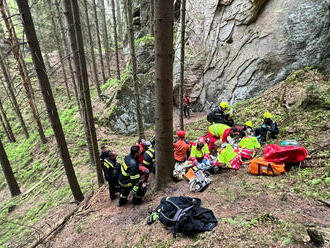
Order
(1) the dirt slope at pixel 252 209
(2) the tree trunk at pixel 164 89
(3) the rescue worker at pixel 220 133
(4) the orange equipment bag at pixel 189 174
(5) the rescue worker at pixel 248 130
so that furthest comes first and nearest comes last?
1. (5) the rescue worker at pixel 248 130
2. (3) the rescue worker at pixel 220 133
3. (4) the orange equipment bag at pixel 189 174
4. (2) the tree trunk at pixel 164 89
5. (1) the dirt slope at pixel 252 209

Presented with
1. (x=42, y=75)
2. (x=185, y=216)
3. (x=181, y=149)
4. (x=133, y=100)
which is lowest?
(x=133, y=100)

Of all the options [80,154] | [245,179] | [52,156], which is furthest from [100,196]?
[52,156]

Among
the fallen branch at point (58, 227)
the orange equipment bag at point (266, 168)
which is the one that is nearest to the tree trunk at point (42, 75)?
the fallen branch at point (58, 227)

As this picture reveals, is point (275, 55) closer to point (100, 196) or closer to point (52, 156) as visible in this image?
point (100, 196)

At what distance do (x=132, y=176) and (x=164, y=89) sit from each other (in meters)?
2.63

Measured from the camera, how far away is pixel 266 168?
491cm

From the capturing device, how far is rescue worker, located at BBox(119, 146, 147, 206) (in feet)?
17.5

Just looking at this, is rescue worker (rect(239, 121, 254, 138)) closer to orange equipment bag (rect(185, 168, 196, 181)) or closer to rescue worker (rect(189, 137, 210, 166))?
rescue worker (rect(189, 137, 210, 166))

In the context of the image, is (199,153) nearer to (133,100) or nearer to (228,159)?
(228,159)

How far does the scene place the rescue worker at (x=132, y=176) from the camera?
532 centimetres

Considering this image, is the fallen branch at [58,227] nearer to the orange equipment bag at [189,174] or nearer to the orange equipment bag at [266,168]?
the orange equipment bag at [189,174]

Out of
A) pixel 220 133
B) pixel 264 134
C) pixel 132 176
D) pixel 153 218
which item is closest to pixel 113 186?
pixel 132 176

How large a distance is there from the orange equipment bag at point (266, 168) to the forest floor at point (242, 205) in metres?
0.16

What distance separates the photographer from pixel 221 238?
3035mm
